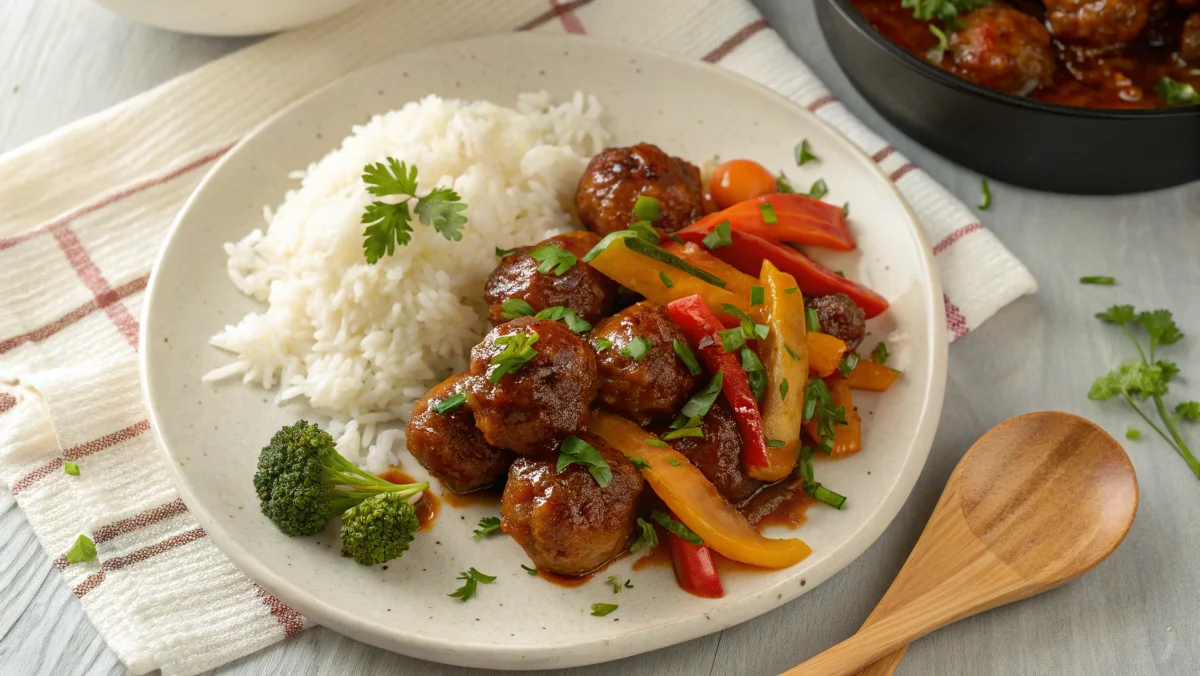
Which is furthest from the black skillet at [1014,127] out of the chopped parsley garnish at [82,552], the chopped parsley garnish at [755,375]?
the chopped parsley garnish at [82,552]

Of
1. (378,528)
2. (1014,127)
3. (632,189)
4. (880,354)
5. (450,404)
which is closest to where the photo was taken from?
(378,528)

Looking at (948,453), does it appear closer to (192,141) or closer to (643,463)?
(643,463)

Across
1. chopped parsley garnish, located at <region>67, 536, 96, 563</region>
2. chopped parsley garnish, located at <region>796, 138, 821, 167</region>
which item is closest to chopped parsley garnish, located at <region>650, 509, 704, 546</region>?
chopped parsley garnish, located at <region>796, 138, 821, 167</region>

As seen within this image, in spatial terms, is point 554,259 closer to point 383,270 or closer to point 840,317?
point 383,270

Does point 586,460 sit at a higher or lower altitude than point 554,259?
lower

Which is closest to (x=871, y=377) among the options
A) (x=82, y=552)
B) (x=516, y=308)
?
(x=516, y=308)

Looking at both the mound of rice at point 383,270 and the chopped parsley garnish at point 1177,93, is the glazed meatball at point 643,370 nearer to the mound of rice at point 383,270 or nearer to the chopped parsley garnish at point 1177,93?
the mound of rice at point 383,270
